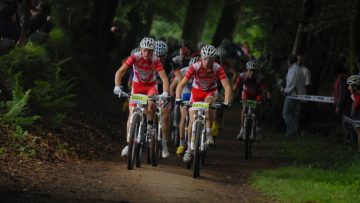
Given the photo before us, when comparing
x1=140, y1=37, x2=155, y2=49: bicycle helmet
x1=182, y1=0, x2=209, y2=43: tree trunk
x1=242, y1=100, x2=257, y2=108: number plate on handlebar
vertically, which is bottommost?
x1=242, y1=100, x2=257, y2=108: number plate on handlebar

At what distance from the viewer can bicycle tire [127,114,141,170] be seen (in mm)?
15212

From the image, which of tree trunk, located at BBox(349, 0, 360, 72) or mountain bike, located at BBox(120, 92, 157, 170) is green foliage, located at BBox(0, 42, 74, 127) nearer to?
mountain bike, located at BBox(120, 92, 157, 170)

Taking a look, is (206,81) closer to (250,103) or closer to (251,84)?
(250,103)

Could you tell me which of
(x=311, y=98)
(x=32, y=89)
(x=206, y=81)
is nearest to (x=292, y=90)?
(x=311, y=98)

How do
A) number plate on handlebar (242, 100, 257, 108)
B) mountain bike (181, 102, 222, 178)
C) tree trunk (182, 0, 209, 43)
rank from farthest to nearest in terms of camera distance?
1. tree trunk (182, 0, 209, 43)
2. number plate on handlebar (242, 100, 257, 108)
3. mountain bike (181, 102, 222, 178)

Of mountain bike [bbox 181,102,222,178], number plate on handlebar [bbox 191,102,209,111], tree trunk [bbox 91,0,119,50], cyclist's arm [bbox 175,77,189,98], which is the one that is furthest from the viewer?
tree trunk [bbox 91,0,119,50]

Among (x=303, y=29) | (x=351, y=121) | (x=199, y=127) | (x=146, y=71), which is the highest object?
(x=303, y=29)

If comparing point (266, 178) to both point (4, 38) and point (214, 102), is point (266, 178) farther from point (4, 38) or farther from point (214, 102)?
point (4, 38)

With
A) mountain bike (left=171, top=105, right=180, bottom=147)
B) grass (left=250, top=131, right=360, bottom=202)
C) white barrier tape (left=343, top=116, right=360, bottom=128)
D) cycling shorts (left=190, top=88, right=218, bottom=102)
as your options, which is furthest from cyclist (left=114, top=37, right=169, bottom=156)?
white barrier tape (left=343, top=116, right=360, bottom=128)

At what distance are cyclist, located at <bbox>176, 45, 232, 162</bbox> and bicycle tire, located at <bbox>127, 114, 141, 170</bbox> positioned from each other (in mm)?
880

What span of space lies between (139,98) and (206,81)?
188 cm

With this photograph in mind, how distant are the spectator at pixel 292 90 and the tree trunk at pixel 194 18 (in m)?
21.4

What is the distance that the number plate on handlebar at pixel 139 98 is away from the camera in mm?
15500

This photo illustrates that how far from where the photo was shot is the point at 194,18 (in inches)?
1852
